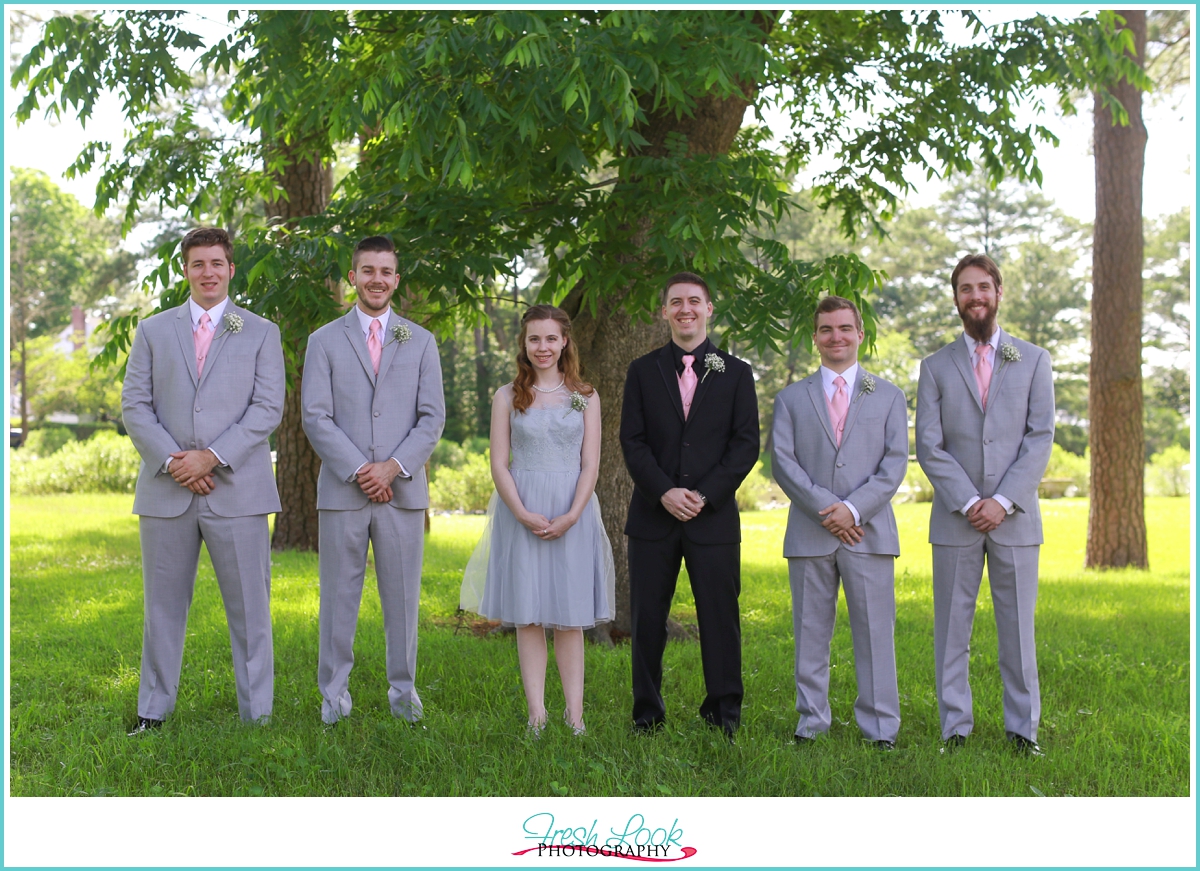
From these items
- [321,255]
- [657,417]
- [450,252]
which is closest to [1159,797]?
[657,417]

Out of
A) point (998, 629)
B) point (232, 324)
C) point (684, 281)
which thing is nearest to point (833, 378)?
point (684, 281)

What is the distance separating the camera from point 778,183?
27.3 feet

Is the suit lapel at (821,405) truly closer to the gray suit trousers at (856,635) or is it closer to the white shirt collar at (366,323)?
the gray suit trousers at (856,635)

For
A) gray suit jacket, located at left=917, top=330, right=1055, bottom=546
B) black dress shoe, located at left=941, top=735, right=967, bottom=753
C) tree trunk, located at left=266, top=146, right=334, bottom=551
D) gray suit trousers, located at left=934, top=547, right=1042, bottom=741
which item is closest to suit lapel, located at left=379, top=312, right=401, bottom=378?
gray suit jacket, located at left=917, top=330, right=1055, bottom=546

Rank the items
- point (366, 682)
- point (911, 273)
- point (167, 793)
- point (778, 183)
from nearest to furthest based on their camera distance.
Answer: point (167, 793), point (366, 682), point (778, 183), point (911, 273)

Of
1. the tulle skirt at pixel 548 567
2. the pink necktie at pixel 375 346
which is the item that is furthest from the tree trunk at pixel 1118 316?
the pink necktie at pixel 375 346

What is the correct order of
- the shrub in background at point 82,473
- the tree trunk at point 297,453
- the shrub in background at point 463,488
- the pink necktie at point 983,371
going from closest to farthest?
1. the pink necktie at point 983,371
2. the tree trunk at point 297,453
3. the shrub in background at point 463,488
4. the shrub in background at point 82,473

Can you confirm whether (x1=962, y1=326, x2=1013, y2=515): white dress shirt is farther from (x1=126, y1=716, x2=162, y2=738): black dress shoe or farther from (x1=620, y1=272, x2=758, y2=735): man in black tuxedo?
(x1=126, y1=716, x2=162, y2=738): black dress shoe

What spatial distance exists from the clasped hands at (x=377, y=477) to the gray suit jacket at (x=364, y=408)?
62mm

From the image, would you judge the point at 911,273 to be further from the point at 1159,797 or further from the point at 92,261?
the point at 1159,797

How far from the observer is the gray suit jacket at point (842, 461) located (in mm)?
4703

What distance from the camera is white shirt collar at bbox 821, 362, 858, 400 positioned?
191 inches

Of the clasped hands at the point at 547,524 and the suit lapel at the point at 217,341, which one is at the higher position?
the suit lapel at the point at 217,341

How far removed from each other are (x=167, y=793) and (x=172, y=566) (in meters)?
1.20
